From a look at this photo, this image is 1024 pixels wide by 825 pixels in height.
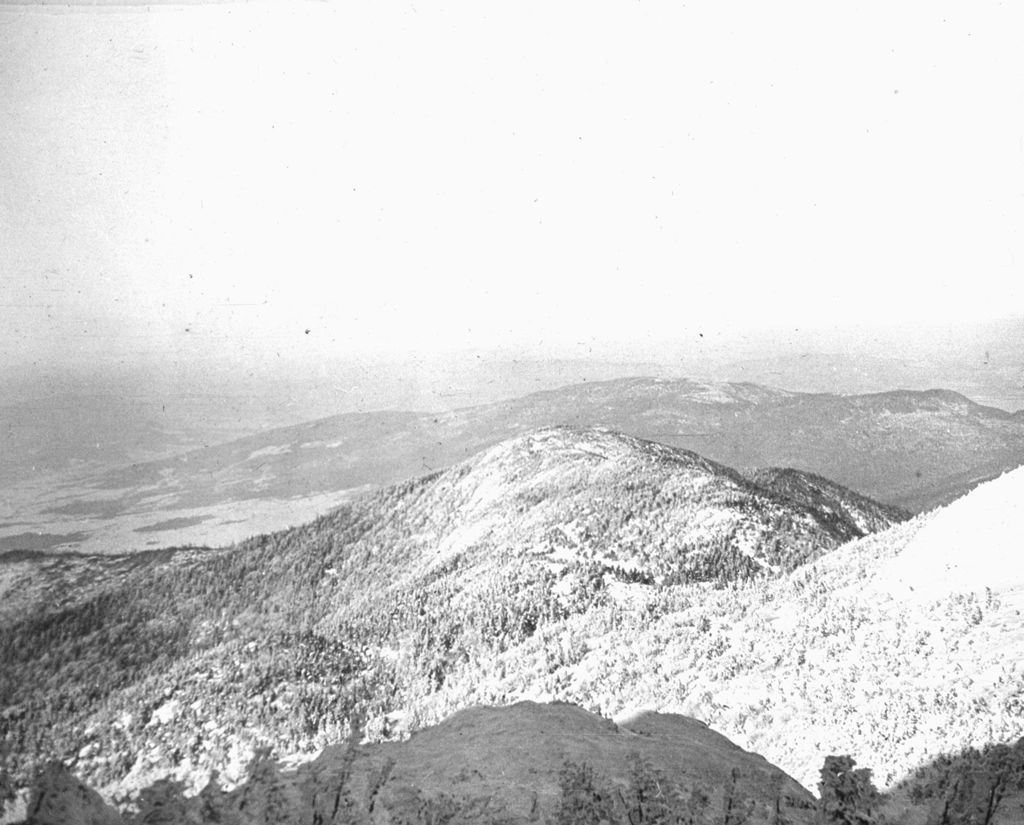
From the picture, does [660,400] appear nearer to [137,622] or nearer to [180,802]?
[137,622]

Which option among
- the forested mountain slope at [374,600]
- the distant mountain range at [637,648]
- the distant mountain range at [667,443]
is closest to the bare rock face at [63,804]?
the distant mountain range at [637,648]

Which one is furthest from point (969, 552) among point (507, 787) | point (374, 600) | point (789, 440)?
point (789, 440)

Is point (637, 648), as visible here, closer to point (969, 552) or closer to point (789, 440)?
point (969, 552)

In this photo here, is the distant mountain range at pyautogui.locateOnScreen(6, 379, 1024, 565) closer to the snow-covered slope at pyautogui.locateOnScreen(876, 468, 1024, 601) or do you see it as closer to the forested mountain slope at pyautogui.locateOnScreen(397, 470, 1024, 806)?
the snow-covered slope at pyautogui.locateOnScreen(876, 468, 1024, 601)

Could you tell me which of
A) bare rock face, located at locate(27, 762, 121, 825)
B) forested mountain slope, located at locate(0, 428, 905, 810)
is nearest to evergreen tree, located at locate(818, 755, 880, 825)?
forested mountain slope, located at locate(0, 428, 905, 810)

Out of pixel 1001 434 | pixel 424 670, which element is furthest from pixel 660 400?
pixel 424 670

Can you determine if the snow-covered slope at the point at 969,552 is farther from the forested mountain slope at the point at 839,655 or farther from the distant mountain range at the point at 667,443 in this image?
the distant mountain range at the point at 667,443
